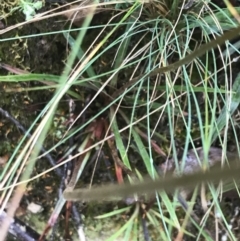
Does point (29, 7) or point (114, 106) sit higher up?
point (29, 7)

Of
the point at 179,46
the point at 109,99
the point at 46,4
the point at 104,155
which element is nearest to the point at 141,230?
the point at 104,155

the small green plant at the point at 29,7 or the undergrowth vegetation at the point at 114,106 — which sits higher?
the small green plant at the point at 29,7

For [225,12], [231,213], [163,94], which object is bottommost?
[231,213]

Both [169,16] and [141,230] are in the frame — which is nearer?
[169,16]

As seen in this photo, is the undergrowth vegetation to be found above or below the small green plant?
below

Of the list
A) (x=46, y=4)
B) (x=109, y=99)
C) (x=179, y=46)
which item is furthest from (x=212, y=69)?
(x=46, y=4)

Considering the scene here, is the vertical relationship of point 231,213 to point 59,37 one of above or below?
below

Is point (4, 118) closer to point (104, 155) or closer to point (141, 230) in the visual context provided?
point (104, 155)
